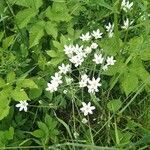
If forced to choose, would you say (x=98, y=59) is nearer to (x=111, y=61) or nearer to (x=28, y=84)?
(x=111, y=61)

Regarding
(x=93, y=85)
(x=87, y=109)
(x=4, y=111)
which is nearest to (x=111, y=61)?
(x=93, y=85)

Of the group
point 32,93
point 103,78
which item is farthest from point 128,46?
point 32,93

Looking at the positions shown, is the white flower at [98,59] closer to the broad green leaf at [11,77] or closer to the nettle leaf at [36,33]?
the nettle leaf at [36,33]

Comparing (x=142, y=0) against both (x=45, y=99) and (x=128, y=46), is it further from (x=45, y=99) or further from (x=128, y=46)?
(x=45, y=99)

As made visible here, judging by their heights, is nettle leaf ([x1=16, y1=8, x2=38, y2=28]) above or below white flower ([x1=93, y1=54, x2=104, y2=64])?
above

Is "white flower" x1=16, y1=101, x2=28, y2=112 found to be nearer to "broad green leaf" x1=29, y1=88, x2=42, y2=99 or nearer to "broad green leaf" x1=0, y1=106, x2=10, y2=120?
"broad green leaf" x1=29, y1=88, x2=42, y2=99

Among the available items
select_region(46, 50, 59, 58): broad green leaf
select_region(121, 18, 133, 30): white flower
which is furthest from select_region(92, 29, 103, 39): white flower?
select_region(46, 50, 59, 58): broad green leaf

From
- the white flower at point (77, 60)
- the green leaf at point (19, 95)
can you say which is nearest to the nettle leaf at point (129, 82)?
the white flower at point (77, 60)
